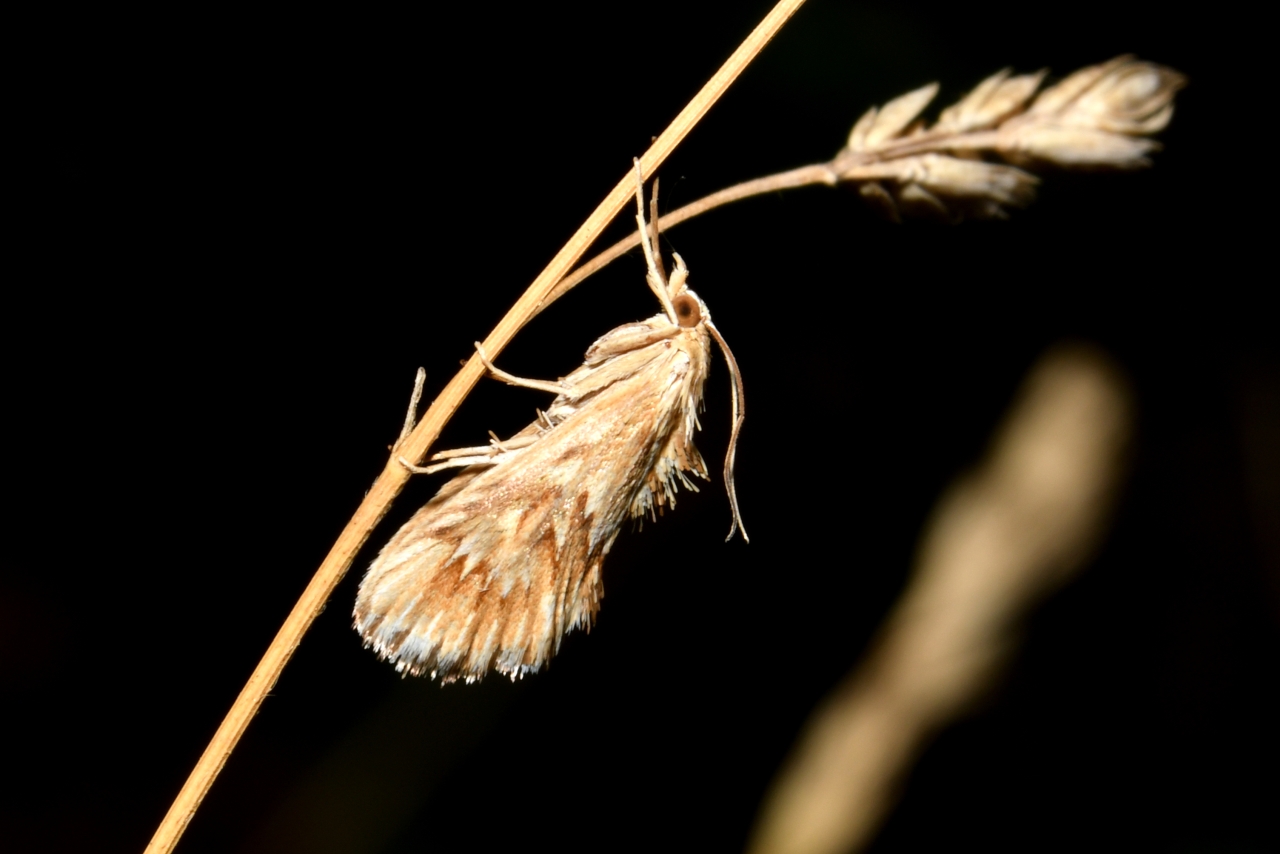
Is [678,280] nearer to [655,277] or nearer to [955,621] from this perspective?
[655,277]

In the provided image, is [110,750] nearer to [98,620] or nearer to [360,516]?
[98,620]

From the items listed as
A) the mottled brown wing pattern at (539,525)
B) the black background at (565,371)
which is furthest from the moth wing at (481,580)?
the black background at (565,371)

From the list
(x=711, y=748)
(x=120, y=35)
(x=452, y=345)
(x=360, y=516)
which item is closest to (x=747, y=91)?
(x=452, y=345)

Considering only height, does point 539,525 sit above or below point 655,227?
below

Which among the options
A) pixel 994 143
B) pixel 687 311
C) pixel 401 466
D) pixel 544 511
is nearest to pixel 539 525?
pixel 544 511

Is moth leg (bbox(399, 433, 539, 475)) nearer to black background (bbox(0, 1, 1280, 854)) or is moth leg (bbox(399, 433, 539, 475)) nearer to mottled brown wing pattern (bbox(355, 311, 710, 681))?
mottled brown wing pattern (bbox(355, 311, 710, 681))

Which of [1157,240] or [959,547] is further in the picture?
[1157,240]

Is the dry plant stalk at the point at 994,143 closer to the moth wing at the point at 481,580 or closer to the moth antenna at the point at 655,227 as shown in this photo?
the moth antenna at the point at 655,227
